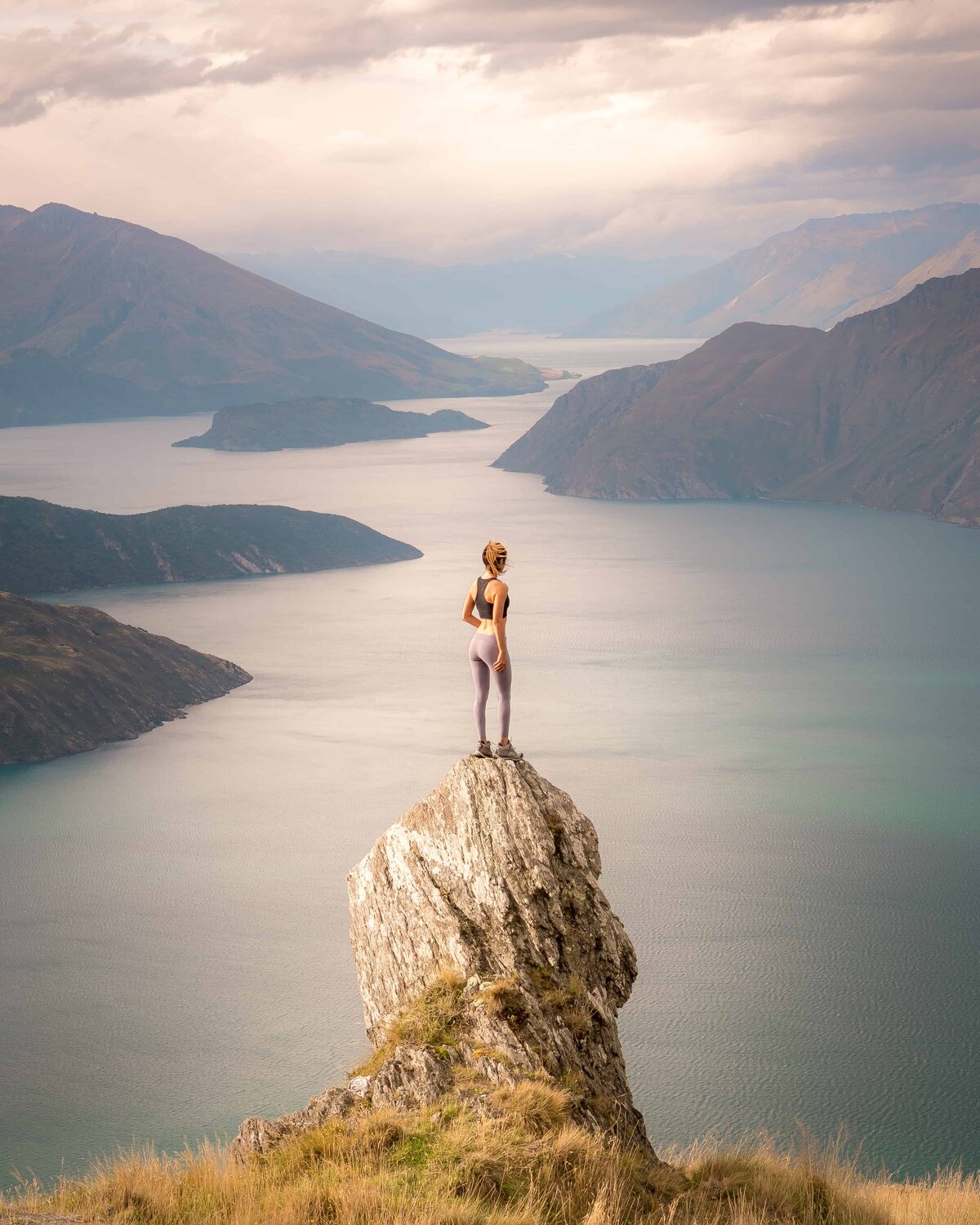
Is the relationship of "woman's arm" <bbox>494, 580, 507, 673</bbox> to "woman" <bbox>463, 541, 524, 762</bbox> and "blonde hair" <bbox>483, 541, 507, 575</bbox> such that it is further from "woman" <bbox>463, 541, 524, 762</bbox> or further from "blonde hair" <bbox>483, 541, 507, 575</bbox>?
"blonde hair" <bbox>483, 541, 507, 575</bbox>

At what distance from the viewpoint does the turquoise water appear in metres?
44.4

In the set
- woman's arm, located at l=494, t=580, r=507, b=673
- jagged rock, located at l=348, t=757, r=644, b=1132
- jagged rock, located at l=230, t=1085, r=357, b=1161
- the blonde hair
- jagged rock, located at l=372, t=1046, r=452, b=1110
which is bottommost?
jagged rock, located at l=230, t=1085, r=357, b=1161

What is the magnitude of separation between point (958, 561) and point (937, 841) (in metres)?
108

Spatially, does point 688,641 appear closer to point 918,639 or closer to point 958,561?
point 918,639

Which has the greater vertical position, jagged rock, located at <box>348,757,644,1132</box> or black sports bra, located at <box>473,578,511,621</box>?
black sports bra, located at <box>473,578,511,621</box>

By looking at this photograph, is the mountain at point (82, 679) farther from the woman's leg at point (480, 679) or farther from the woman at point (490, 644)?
the woman at point (490, 644)

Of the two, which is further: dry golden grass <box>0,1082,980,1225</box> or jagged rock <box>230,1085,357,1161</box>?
jagged rock <box>230,1085,357,1161</box>

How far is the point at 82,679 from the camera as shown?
96.5 metres

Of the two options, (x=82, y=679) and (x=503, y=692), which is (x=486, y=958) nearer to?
(x=503, y=692)

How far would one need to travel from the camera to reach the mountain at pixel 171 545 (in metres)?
156

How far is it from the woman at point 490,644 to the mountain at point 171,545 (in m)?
138

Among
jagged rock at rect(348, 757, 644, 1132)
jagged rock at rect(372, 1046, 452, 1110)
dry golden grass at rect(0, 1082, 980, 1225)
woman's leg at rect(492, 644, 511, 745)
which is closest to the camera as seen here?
dry golden grass at rect(0, 1082, 980, 1225)

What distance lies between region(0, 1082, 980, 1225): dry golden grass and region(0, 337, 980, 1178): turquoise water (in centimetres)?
2462

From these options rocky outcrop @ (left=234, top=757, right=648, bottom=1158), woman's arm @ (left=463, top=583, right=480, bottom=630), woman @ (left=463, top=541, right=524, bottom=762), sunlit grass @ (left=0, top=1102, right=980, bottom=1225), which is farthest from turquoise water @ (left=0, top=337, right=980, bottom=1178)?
woman's arm @ (left=463, top=583, right=480, bottom=630)
